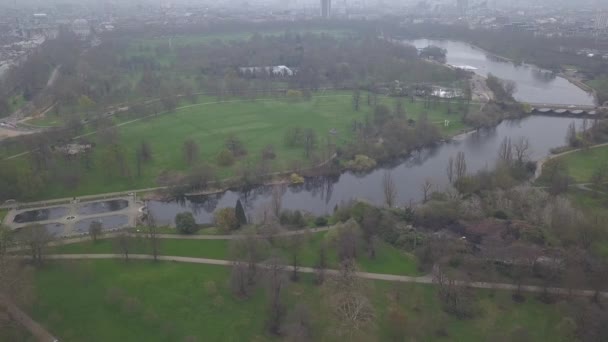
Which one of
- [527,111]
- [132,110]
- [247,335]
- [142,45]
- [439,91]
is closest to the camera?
[247,335]

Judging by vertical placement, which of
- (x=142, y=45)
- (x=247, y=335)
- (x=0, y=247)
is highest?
(x=142, y=45)

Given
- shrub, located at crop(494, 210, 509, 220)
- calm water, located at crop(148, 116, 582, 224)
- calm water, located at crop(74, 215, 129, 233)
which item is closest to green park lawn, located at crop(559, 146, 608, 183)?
calm water, located at crop(148, 116, 582, 224)

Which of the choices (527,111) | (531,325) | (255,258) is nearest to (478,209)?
(531,325)

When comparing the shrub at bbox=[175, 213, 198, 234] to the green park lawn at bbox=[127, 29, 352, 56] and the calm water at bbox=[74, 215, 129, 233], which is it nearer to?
the calm water at bbox=[74, 215, 129, 233]

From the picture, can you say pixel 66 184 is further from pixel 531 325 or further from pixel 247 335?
pixel 531 325

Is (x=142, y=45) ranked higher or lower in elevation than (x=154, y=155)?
higher

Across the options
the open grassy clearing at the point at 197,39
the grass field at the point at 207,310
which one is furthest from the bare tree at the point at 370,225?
the open grassy clearing at the point at 197,39
